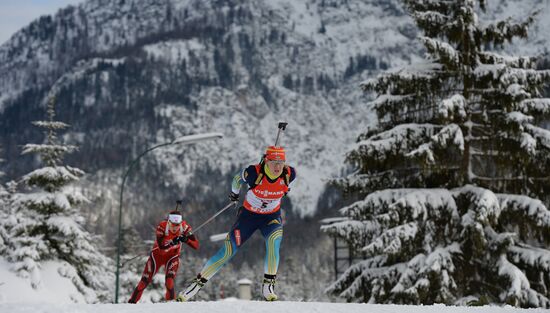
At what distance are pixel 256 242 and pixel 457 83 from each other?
178 meters

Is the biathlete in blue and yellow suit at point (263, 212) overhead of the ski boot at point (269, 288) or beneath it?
overhead

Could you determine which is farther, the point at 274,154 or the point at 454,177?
the point at 454,177

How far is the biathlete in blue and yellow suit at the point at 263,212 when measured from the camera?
31.7 ft

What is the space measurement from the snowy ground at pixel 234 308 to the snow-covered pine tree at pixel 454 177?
7.57 m

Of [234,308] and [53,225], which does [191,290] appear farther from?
[53,225]

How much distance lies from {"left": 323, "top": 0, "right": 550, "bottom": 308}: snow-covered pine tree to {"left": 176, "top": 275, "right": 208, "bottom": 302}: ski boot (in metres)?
7.30

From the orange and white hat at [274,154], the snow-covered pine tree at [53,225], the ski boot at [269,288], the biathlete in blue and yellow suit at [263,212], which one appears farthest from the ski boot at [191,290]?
the snow-covered pine tree at [53,225]

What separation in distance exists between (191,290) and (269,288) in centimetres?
105

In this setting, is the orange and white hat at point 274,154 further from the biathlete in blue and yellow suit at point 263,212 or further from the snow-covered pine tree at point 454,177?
the snow-covered pine tree at point 454,177

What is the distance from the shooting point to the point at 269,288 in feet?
31.1

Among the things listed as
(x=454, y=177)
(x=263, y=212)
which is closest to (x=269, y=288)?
(x=263, y=212)

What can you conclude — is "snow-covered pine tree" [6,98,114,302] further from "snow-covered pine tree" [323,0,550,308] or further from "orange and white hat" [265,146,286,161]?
"orange and white hat" [265,146,286,161]

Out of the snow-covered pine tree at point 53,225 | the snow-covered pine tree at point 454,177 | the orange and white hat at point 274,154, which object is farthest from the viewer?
the snow-covered pine tree at point 53,225

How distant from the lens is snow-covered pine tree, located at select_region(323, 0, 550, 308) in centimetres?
1627
